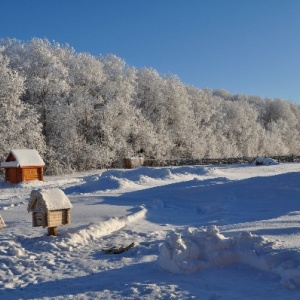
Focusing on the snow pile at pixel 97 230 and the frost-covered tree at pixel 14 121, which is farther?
the frost-covered tree at pixel 14 121

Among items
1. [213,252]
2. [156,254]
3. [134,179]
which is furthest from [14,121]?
[213,252]

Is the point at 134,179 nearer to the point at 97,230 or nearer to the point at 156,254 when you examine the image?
the point at 97,230

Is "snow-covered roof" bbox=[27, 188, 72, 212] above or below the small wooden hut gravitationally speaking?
below

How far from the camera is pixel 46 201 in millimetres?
11094

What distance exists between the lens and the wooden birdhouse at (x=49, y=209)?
36.1 feet

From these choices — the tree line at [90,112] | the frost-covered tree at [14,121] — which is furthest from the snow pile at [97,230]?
the tree line at [90,112]

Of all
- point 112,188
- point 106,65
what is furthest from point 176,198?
point 106,65

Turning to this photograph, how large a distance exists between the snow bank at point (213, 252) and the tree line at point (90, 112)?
1168 inches

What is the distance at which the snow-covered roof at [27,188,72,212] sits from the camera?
11078 mm

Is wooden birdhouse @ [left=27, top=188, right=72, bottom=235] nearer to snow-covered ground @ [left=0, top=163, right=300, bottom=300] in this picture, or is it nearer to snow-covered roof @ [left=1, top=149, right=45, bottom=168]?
snow-covered ground @ [left=0, top=163, right=300, bottom=300]

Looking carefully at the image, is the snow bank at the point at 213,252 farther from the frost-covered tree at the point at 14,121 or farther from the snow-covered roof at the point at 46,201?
the frost-covered tree at the point at 14,121

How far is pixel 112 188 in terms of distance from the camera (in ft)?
76.3

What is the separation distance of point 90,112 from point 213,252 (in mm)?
38412

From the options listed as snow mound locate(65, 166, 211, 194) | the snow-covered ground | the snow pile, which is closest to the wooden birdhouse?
the snow-covered ground
